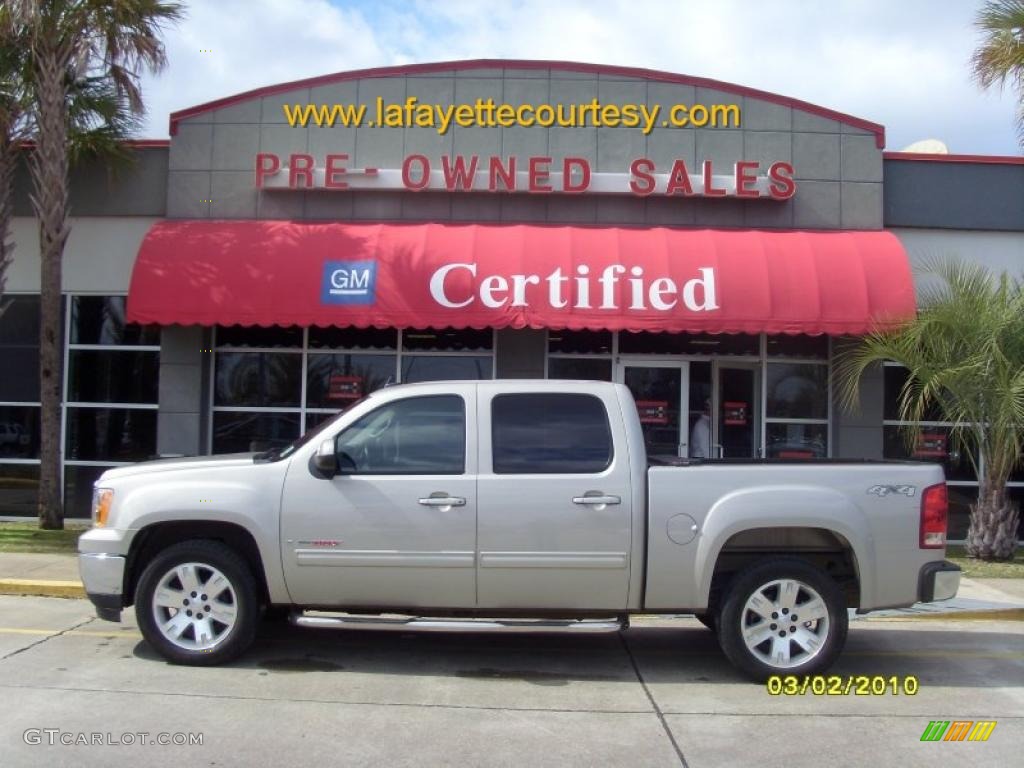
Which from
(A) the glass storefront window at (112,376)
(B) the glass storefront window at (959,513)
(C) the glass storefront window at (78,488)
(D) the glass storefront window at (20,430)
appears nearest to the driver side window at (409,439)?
(A) the glass storefront window at (112,376)

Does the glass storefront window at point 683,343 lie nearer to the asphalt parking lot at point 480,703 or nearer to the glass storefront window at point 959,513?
the glass storefront window at point 959,513

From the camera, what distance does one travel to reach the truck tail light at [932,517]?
20.7ft

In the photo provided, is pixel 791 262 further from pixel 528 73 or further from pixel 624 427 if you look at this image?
pixel 624 427

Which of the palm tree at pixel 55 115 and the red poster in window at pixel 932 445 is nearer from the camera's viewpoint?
the palm tree at pixel 55 115

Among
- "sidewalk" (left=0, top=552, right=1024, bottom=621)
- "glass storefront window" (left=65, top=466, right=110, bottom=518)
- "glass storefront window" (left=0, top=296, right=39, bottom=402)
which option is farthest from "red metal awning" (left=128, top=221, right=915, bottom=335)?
"sidewalk" (left=0, top=552, right=1024, bottom=621)

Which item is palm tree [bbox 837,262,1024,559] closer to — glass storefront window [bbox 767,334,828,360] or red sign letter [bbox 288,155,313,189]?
glass storefront window [bbox 767,334,828,360]

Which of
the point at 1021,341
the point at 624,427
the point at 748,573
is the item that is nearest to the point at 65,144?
the point at 624,427

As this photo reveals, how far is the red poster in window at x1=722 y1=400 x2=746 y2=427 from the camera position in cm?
1362

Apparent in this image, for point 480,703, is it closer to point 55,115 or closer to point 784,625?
point 784,625

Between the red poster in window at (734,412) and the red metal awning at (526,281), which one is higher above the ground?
the red metal awning at (526,281)

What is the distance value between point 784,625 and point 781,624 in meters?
0.02

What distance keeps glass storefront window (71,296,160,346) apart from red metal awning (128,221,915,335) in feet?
5.00

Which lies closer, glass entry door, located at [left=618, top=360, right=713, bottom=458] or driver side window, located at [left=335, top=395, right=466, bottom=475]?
driver side window, located at [left=335, top=395, right=466, bottom=475]

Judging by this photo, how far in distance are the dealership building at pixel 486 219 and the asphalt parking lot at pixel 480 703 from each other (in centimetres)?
582
